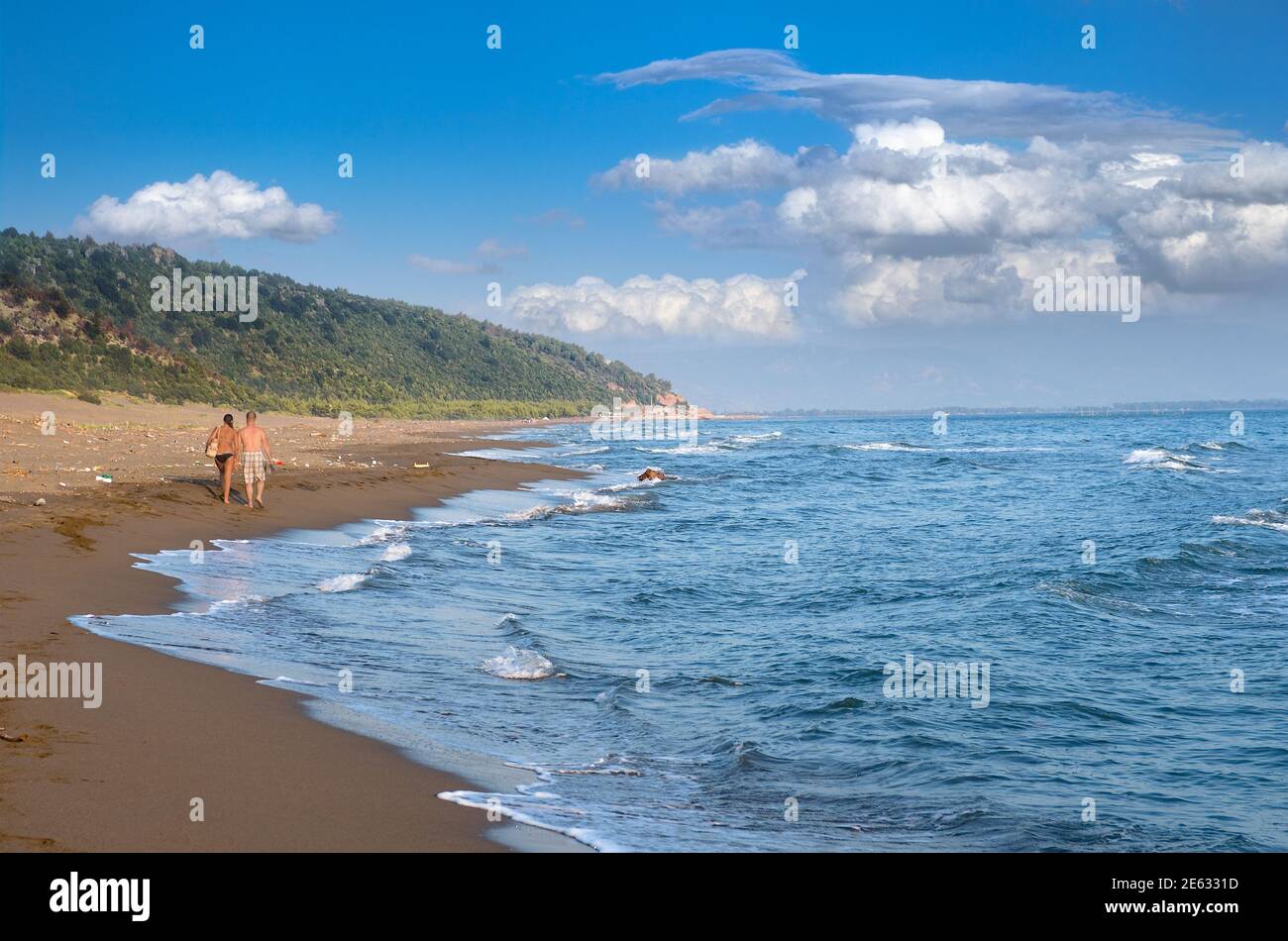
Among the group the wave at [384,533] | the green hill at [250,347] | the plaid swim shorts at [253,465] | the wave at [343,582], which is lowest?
the wave at [343,582]

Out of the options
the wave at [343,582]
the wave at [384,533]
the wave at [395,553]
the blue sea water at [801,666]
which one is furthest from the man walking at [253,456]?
the wave at [343,582]

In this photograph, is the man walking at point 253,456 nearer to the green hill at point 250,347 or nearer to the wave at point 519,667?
the wave at point 519,667

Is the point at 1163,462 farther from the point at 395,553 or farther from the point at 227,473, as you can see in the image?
the point at 227,473

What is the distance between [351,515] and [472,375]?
13458 cm

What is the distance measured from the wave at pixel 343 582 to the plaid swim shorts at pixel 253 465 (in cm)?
634

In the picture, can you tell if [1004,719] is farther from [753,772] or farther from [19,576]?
[19,576]

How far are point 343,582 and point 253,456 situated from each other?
7.20 metres

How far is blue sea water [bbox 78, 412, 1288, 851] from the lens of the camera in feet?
26.4

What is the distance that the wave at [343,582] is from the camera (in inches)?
618

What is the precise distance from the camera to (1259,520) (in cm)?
2700

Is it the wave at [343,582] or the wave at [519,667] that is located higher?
the wave at [343,582]

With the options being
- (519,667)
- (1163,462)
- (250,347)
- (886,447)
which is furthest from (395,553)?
(250,347)

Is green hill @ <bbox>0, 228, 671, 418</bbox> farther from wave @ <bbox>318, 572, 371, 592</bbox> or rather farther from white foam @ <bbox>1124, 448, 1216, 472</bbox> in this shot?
white foam @ <bbox>1124, 448, 1216, 472</bbox>

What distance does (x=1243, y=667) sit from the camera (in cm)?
1257
